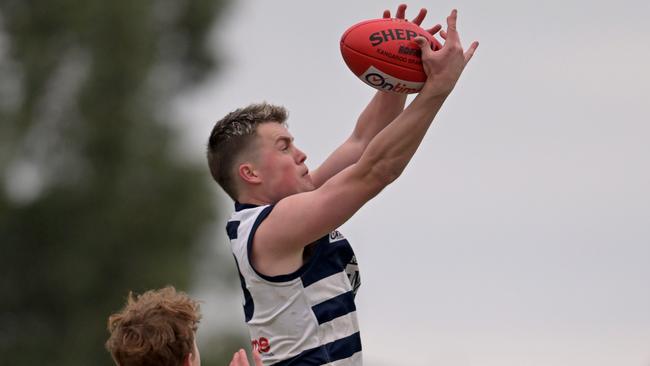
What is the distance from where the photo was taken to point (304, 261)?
7582 mm

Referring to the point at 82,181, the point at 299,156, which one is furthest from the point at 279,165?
the point at 82,181

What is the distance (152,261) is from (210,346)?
133 inches

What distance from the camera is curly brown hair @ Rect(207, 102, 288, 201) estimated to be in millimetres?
7805

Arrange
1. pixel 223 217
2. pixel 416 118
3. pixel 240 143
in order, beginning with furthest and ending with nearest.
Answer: pixel 223 217 → pixel 240 143 → pixel 416 118

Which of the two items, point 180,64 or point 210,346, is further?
point 180,64

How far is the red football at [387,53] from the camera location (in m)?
7.32

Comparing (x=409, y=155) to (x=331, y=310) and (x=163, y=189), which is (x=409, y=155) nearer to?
(x=331, y=310)

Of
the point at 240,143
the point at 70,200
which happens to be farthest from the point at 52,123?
the point at 240,143

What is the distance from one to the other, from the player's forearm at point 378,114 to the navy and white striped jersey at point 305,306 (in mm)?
768

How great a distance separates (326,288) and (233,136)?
92 cm

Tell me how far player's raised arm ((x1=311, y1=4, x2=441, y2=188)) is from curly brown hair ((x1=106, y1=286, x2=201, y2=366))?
1501mm

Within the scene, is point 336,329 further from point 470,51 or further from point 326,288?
point 470,51

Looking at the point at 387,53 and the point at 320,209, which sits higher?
the point at 387,53

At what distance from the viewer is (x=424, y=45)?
7.28 meters
